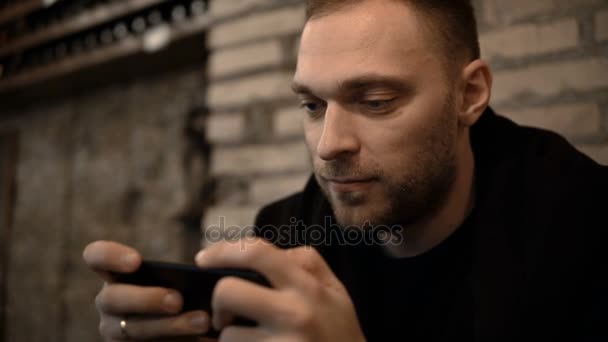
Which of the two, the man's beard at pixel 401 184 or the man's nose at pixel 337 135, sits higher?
the man's nose at pixel 337 135

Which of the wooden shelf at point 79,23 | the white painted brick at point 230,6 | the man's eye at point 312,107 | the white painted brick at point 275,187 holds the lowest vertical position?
the white painted brick at point 275,187

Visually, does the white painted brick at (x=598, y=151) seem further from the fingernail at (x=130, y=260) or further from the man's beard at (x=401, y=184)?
the fingernail at (x=130, y=260)

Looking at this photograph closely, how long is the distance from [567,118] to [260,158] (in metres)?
0.94

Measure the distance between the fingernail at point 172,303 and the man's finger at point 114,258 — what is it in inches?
2.6

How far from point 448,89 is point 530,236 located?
0.34m

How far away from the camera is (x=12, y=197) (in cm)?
305

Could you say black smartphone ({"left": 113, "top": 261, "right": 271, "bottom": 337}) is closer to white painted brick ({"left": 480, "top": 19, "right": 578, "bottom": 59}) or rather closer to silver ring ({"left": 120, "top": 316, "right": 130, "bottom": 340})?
silver ring ({"left": 120, "top": 316, "right": 130, "bottom": 340})

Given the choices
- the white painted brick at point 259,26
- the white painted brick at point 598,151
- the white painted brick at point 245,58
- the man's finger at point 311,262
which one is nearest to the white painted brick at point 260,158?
the white painted brick at point 245,58

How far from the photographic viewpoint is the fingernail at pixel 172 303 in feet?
2.09

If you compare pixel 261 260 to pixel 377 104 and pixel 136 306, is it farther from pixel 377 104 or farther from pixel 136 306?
pixel 377 104

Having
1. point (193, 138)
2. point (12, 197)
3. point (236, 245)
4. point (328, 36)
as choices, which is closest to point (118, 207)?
point (193, 138)

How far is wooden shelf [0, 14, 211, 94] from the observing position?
75.6 inches

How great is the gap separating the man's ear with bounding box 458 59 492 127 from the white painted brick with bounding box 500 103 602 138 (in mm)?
271

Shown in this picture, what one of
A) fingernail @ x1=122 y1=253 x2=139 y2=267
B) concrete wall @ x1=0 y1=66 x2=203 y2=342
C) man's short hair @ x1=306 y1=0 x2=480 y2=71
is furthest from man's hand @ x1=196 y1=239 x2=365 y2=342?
concrete wall @ x1=0 y1=66 x2=203 y2=342
